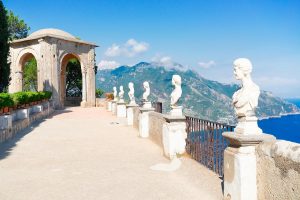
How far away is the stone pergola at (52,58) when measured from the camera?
31.8 m

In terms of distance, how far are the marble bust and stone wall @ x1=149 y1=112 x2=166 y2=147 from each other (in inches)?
215

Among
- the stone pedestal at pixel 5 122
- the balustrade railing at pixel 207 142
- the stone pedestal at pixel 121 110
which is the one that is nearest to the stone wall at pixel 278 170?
the balustrade railing at pixel 207 142

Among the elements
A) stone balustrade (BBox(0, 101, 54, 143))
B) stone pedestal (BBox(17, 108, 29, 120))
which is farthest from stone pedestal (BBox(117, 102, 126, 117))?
stone pedestal (BBox(17, 108, 29, 120))

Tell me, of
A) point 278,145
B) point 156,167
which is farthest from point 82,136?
point 278,145

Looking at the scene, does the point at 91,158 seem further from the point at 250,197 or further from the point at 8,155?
the point at 250,197

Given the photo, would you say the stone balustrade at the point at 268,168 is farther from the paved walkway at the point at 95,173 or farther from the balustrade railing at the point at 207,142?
the balustrade railing at the point at 207,142

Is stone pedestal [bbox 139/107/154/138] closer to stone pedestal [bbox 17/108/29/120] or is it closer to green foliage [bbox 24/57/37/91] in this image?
stone pedestal [bbox 17/108/29/120]

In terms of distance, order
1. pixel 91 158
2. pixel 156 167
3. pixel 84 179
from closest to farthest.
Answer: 1. pixel 84 179
2. pixel 156 167
3. pixel 91 158

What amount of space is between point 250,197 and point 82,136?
1053 centimetres

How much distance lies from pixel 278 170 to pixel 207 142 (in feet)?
10.7

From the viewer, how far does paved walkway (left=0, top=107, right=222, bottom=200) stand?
249 inches

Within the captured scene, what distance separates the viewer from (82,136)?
14.5 metres

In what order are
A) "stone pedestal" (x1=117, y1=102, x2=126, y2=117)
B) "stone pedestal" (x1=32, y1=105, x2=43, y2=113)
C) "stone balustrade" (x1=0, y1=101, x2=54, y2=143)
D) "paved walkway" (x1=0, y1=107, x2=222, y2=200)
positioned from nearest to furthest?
"paved walkway" (x1=0, y1=107, x2=222, y2=200) → "stone balustrade" (x1=0, y1=101, x2=54, y2=143) → "stone pedestal" (x1=32, y1=105, x2=43, y2=113) → "stone pedestal" (x1=117, y1=102, x2=126, y2=117)

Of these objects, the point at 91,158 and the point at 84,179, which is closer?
the point at 84,179
